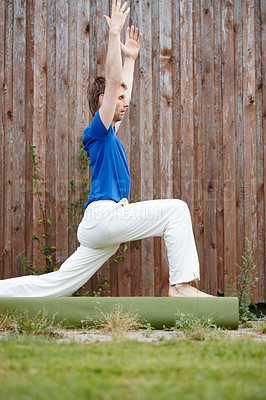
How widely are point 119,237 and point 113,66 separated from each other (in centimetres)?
108

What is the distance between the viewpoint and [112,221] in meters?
3.00

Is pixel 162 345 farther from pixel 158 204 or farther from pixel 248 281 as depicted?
pixel 248 281

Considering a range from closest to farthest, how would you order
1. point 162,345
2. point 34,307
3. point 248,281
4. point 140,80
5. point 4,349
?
Result: point 4,349 → point 162,345 → point 34,307 → point 248,281 → point 140,80

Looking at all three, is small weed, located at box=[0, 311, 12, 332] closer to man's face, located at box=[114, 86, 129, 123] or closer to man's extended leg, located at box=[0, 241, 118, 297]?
man's extended leg, located at box=[0, 241, 118, 297]

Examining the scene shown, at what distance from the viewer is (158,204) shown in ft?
9.97

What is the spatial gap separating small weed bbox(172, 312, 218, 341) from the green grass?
0.23m

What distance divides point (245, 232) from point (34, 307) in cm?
198

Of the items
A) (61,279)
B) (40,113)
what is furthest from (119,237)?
(40,113)

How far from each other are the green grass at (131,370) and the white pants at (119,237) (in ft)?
2.99

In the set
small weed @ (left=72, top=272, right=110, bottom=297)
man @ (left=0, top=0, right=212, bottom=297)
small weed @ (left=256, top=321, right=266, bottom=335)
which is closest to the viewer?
small weed @ (left=256, top=321, right=266, bottom=335)

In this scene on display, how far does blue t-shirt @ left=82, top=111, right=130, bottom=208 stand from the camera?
3098mm

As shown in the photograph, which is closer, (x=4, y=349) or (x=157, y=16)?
(x=4, y=349)

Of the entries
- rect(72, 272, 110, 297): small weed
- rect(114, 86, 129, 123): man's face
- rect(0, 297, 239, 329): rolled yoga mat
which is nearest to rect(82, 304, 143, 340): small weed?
rect(0, 297, 239, 329): rolled yoga mat

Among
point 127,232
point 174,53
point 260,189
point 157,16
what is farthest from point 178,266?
point 157,16
